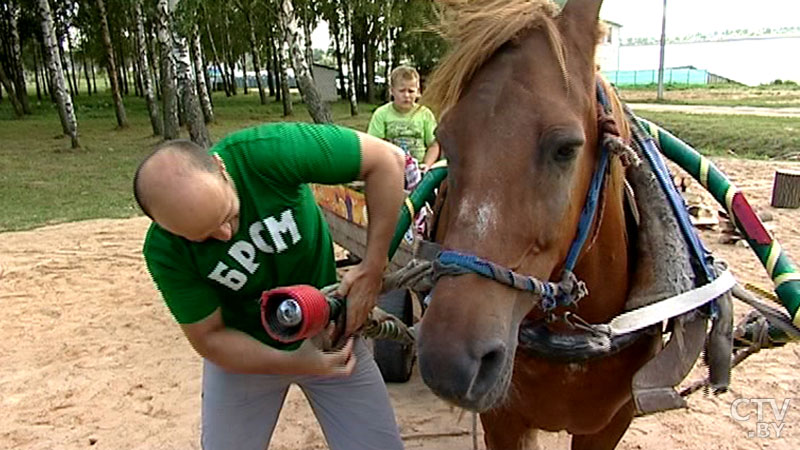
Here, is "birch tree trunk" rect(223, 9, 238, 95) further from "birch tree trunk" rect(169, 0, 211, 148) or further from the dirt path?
the dirt path

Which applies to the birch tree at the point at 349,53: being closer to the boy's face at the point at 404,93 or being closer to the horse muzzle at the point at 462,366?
the boy's face at the point at 404,93

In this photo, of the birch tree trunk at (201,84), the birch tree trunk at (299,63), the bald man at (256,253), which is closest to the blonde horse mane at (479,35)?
the bald man at (256,253)

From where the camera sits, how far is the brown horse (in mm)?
1441

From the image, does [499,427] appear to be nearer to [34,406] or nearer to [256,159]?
[256,159]

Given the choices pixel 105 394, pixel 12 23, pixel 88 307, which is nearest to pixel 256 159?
pixel 105 394

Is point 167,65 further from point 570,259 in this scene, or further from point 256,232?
point 570,259

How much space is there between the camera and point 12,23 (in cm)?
2288

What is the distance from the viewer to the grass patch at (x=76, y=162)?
9.33 metres

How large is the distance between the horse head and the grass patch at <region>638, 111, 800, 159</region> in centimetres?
1177

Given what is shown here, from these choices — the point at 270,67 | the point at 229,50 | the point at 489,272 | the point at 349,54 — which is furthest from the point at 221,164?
the point at 270,67

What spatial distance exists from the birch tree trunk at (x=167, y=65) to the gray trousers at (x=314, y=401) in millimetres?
13028

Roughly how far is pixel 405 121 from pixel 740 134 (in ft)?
34.4

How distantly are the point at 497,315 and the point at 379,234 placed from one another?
0.66 m

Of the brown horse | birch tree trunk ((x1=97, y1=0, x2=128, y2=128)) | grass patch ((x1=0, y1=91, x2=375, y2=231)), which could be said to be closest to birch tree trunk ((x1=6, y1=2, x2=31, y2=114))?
grass patch ((x1=0, y1=91, x2=375, y2=231))
